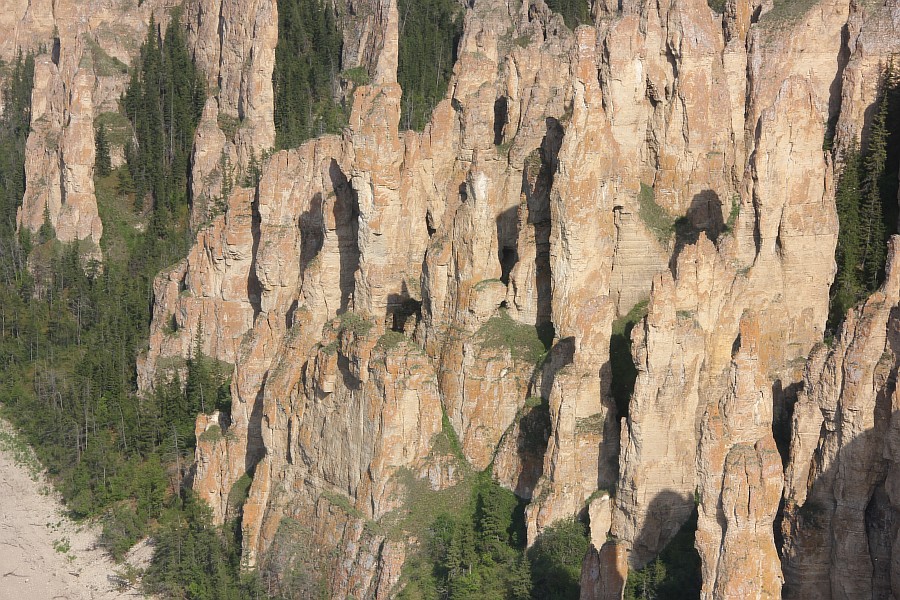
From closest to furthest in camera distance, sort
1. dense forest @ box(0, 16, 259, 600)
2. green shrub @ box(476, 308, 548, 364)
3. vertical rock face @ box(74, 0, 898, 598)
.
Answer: vertical rock face @ box(74, 0, 898, 598), green shrub @ box(476, 308, 548, 364), dense forest @ box(0, 16, 259, 600)

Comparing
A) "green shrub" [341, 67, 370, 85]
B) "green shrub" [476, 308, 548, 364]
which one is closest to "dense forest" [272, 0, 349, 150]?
"green shrub" [341, 67, 370, 85]

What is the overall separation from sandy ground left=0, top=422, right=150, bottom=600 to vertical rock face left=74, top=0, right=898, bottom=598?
22.7 feet

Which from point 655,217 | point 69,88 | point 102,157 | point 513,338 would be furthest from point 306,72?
point 513,338

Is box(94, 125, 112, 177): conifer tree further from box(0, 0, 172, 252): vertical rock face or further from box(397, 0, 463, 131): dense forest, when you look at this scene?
box(397, 0, 463, 131): dense forest

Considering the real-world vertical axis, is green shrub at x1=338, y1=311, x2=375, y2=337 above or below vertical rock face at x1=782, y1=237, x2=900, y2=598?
above

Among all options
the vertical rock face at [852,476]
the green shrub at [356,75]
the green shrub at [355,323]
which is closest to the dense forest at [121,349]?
the green shrub at [355,323]

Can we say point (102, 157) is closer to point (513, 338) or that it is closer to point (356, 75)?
point (356, 75)

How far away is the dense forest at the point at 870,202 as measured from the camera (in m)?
60.7

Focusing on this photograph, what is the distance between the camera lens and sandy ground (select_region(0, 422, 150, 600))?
69.6m

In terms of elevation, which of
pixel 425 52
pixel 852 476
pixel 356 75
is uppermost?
pixel 425 52

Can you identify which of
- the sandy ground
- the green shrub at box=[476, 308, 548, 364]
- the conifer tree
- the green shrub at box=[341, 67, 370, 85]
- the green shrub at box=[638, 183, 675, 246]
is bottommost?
the sandy ground

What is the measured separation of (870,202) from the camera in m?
63.1

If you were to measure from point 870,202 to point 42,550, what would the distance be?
141 feet

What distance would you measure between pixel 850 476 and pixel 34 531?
149 ft
